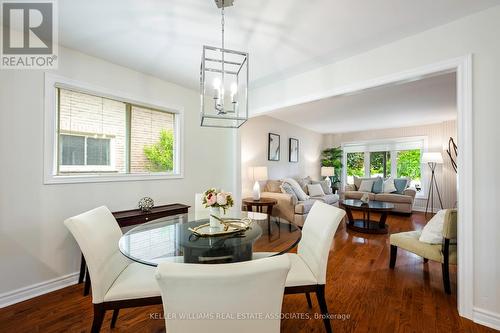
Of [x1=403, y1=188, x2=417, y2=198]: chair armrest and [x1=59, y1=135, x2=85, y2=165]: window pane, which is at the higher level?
[x1=59, y1=135, x2=85, y2=165]: window pane

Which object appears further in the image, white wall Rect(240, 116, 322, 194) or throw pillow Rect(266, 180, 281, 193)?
throw pillow Rect(266, 180, 281, 193)

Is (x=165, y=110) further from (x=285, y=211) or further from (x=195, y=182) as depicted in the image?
(x=285, y=211)

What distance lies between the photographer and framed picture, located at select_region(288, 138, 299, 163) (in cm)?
595

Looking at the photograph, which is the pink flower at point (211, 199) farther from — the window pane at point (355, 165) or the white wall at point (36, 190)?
the window pane at point (355, 165)

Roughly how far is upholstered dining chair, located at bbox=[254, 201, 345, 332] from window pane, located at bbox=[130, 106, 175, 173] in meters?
2.21

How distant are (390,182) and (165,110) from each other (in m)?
6.08

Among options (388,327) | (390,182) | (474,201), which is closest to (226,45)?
(474,201)

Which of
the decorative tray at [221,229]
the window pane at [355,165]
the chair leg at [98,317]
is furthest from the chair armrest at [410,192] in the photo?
the chair leg at [98,317]

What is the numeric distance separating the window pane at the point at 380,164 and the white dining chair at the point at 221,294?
24.1 feet

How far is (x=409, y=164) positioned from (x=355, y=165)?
1.52 meters

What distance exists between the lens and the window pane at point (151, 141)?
2877mm

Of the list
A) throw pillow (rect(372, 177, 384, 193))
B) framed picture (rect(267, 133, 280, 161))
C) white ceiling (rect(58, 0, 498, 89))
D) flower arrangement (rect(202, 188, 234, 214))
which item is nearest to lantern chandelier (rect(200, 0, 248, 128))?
white ceiling (rect(58, 0, 498, 89))

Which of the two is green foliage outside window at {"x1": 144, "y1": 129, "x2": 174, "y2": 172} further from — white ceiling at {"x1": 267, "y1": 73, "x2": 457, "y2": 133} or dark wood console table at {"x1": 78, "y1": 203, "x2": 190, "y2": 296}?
white ceiling at {"x1": 267, "y1": 73, "x2": 457, "y2": 133}

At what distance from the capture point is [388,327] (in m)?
1.63
